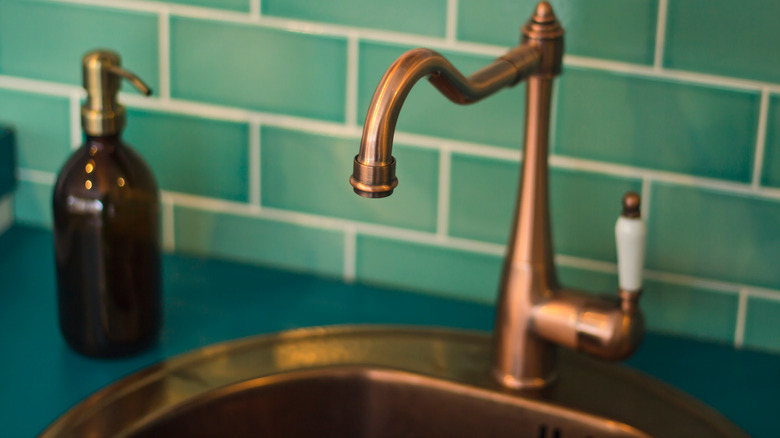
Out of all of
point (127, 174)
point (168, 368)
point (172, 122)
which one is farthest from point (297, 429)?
point (172, 122)

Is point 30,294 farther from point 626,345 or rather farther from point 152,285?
point 626,345

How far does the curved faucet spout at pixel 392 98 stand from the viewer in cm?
62

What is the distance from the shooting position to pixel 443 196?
3.35ft

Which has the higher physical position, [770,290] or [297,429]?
[770,290]

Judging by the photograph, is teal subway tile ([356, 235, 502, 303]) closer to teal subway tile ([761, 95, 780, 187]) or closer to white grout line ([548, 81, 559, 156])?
white grout line ([548, 81, 559, 156])

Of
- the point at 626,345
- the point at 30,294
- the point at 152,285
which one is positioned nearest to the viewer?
the point at 626,345

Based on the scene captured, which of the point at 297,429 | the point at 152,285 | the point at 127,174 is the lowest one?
the point at 297,429

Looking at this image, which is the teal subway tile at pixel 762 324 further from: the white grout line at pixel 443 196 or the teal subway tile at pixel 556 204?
the white grout line at pixel 443 196

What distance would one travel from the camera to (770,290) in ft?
3.10

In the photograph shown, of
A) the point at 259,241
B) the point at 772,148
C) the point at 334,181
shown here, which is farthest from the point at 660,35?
the point at 259,241

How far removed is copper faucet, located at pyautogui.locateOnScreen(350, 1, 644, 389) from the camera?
784 mm

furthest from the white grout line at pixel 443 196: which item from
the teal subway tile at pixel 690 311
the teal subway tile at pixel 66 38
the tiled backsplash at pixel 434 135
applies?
the teal subway tile at pixel 66 38

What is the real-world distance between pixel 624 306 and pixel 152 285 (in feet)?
1.40

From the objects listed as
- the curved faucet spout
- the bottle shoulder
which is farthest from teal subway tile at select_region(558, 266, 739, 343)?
the bottle shoulder
